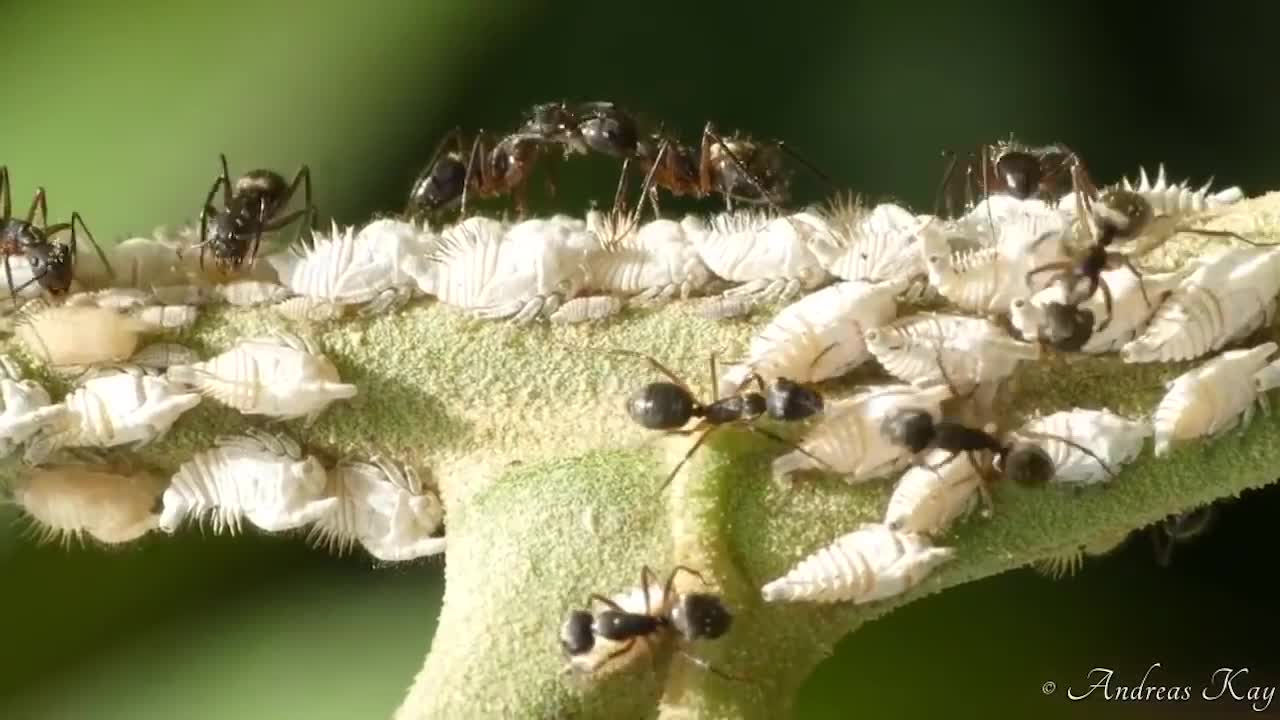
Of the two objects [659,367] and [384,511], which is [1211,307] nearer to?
[659,367]

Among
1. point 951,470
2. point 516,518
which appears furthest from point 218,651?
point 951,470

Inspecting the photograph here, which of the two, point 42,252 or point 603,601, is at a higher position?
point 42,252

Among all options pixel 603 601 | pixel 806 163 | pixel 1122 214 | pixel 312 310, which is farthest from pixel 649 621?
pixel 806 163

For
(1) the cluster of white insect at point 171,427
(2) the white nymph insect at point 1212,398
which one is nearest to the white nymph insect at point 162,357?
(1) the cluster of white insect at point 171,427

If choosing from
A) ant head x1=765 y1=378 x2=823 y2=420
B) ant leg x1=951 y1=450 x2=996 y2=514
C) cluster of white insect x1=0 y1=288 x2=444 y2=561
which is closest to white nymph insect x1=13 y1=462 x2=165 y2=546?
cluster of white insect x1=0 y1=288 x2=444 y2=561

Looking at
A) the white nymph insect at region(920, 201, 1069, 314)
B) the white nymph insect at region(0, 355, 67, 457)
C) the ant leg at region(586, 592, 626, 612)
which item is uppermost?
the white nymph insect at region(920, 201, 1069, 314)

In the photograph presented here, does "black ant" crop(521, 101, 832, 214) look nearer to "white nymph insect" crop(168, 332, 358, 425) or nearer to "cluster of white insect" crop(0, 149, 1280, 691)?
"cluster of white insect" crop(0, 149, 1280, 691)

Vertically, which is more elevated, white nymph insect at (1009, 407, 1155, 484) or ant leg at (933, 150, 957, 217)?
ant leg at (933, 150, 957, 217)
